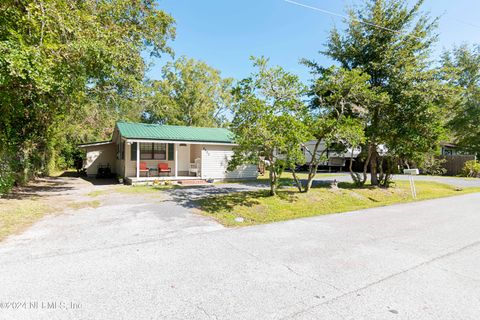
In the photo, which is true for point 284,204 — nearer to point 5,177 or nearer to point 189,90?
point 5,177

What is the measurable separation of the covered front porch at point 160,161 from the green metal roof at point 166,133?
0.48m

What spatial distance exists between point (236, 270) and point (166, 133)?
1309cm

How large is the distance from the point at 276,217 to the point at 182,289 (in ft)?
15.6

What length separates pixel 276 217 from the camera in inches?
297

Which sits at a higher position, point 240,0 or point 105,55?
point 240,0

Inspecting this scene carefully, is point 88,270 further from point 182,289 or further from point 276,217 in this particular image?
point 276,217

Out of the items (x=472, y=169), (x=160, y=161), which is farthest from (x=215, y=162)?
(x=472, y=169)

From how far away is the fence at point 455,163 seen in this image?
25.1m

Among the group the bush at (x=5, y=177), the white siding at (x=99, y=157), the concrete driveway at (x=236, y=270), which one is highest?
the white siding at (x=99, y=157)

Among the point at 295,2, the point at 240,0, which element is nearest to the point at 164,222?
the point at 295,2

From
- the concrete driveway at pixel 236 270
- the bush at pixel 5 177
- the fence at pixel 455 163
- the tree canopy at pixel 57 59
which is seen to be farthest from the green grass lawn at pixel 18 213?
the fence at pixel 455 163

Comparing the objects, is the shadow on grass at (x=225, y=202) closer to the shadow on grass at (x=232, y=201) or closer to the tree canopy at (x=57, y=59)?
the shadow on grass at (x=232, y=201)

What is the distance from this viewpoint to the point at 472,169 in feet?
77.3

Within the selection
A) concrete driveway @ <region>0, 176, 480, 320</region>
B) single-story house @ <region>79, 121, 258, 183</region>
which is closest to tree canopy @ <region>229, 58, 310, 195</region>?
concrete driveway @ <region>0, 176, 480, 320</region>
